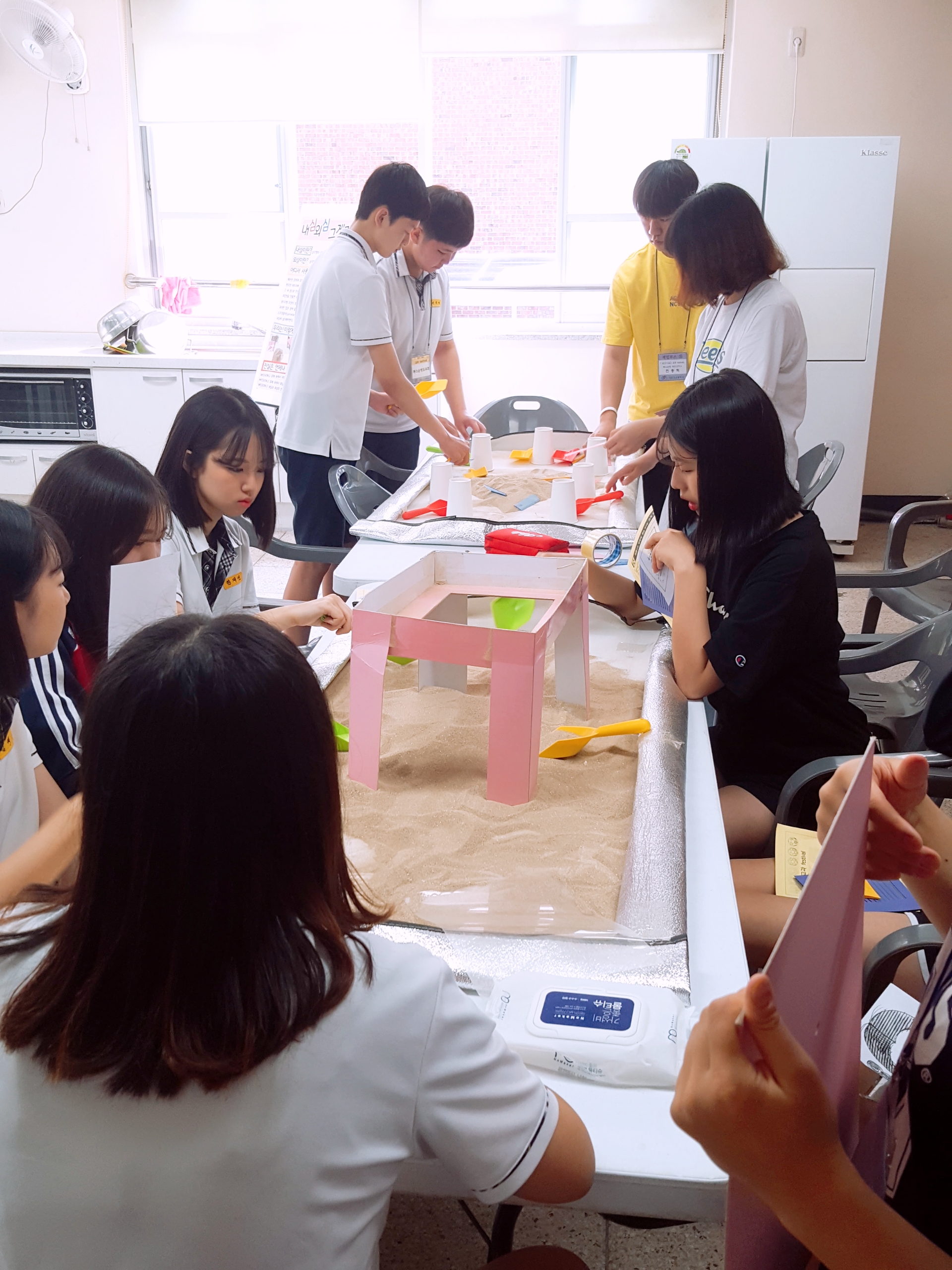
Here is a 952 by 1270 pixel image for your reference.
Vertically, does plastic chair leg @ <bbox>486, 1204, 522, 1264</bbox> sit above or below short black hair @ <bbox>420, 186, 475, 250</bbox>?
below

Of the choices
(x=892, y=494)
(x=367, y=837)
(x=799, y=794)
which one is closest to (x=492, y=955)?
(x=367, y=837)

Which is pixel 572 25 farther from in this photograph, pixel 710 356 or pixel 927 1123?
pixel 927 1123

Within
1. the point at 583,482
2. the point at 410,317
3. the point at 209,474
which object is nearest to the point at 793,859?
the point at 209,474

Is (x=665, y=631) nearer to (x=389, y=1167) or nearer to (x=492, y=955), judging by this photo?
(x=492, y=955)

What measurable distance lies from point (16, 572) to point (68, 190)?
4.82 m

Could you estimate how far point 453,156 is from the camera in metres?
5.26

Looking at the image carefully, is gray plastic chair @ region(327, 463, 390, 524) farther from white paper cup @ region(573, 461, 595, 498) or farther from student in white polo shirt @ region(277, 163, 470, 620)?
white paper cup @ region(573, 461, 595, 498)

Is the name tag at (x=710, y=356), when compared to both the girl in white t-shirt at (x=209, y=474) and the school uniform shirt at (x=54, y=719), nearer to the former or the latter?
the girl in white t-shirt at (x=209, y=474)

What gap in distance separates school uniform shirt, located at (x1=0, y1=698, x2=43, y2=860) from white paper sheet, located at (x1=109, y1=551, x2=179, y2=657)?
15cm

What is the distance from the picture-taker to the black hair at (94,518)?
1.64 metres

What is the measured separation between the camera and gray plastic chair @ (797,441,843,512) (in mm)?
2920

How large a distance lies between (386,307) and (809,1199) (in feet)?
8.83

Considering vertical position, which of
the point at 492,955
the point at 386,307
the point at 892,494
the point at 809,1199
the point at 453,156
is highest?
the point at 453,156

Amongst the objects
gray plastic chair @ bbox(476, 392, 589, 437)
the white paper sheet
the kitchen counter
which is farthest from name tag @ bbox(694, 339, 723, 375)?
the kitchen counter
